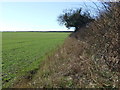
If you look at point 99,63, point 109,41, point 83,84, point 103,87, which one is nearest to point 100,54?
point 99,63

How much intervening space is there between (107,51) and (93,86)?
1.73 metres

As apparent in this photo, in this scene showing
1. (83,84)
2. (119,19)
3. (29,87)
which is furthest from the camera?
(29,87)

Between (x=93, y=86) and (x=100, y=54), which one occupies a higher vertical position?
(x=100, y=54)

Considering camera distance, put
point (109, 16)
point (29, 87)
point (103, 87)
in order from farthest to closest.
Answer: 1. point (29, 87)
2. point (103, 87)
3. point (109, 16)

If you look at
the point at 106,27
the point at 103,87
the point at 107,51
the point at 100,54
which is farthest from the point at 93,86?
the point at 106,27

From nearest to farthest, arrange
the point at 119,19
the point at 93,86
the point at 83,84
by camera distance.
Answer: the point at 119,19 < the point at 93,86 < the point at 83,84

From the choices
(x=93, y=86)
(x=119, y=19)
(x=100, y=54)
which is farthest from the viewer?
(x=93, y=86)

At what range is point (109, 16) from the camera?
280cm

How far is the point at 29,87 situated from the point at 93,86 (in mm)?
2283

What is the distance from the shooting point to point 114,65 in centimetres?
294

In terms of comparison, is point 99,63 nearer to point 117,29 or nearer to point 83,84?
point 117,29

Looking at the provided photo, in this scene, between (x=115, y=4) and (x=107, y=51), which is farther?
(x=107, y=51)

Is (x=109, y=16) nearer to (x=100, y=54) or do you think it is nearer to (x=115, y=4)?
(x=115, y=4)

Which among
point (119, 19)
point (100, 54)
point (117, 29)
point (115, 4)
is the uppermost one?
point (115, 4)
